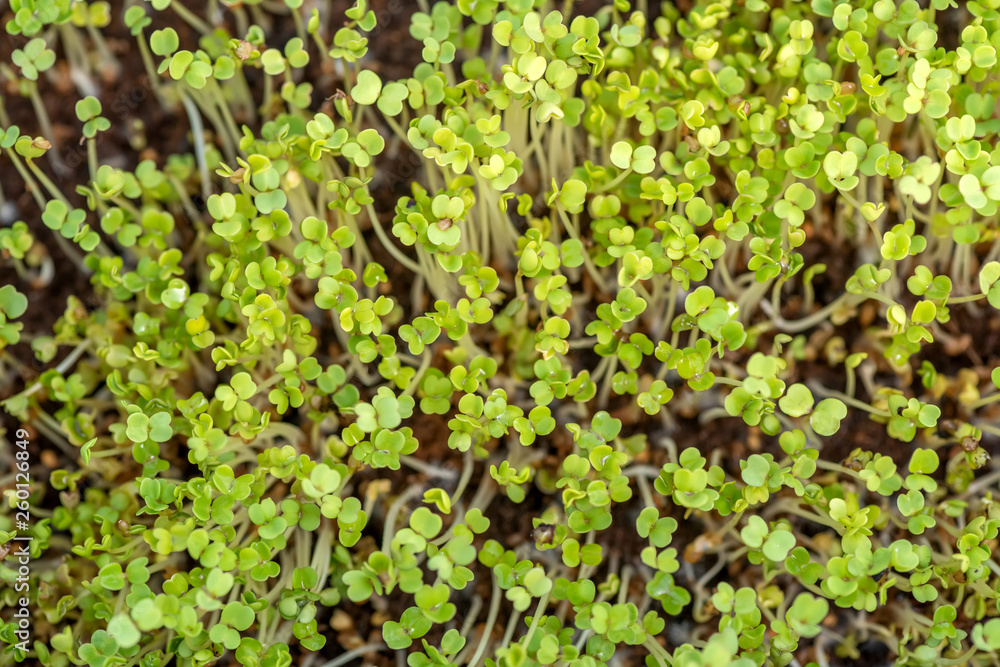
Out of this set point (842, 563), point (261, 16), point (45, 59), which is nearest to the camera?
point (842, 563)

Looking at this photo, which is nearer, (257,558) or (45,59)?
(257,558)

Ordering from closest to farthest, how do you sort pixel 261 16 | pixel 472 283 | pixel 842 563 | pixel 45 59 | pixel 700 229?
pixel 842 563 → pixel 472 283 → pixel 45 59 → pixel 700 229 → pixel 261 16

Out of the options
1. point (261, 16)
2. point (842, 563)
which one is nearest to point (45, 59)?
point (261, 16)

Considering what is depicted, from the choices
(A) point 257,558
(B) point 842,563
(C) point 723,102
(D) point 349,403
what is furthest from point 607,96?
(A) point 257,558

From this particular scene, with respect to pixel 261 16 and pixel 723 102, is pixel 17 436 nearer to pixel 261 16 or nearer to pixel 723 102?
pixel 261 16

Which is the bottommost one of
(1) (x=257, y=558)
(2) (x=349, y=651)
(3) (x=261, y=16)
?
(2) (x=349, y=651)

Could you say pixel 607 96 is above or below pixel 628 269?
above

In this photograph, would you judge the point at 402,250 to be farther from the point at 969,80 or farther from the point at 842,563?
the point at 969,80
